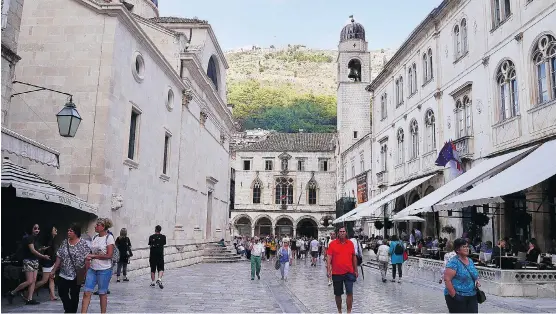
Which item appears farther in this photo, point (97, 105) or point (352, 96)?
point (352, 96)

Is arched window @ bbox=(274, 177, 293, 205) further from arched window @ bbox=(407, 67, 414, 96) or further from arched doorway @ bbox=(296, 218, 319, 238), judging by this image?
arched window @ bbox=(407, 67, 414, 96)

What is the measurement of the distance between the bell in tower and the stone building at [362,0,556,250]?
2067 cm

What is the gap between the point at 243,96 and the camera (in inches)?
3952

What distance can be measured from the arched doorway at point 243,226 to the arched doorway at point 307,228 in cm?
609

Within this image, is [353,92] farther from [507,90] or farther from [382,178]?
[507,90]

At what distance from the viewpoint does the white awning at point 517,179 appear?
36.7 feet

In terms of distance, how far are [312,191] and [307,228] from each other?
482 centimetres

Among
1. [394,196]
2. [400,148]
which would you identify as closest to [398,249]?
[394,196]

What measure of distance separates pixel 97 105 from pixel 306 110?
8048 cm

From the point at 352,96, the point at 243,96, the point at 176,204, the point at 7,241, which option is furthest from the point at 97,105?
the point at 243,96

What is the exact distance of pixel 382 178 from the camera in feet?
97.0

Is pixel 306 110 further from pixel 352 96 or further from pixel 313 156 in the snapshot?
pixel 352 96

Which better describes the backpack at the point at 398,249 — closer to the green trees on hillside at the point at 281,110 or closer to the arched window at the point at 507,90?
the arched window at the point at 507,90

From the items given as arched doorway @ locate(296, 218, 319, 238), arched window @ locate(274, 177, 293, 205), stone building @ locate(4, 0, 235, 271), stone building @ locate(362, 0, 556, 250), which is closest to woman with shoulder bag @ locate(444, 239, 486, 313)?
stone building @ locate(362, 0, 556, 250)
